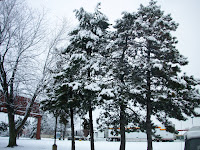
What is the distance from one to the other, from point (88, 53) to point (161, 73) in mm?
6120

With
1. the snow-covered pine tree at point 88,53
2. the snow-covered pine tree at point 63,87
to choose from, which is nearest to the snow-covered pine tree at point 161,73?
the snow-covered pine tree at point 88,53

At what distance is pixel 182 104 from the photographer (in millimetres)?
13641

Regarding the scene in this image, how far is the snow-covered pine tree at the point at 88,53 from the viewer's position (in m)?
12.5

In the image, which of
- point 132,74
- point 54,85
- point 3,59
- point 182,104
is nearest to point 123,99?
point 132,74

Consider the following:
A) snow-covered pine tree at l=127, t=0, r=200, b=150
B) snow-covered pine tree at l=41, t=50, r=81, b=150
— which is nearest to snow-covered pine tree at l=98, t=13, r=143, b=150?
snow-covered pine tree at l=127, t=0, r=200, b=150

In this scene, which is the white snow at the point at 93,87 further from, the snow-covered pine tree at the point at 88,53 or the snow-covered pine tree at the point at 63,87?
the snow-covered pine tree at the point at 63,87

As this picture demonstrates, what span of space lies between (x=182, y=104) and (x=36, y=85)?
11.7m

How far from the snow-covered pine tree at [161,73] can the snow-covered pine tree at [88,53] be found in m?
2.89

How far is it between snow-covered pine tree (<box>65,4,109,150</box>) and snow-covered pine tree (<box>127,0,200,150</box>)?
9.47ft

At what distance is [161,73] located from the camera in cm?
1318

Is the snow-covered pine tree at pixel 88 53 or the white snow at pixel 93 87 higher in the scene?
the snow-covered pine tree at pixel 88 53

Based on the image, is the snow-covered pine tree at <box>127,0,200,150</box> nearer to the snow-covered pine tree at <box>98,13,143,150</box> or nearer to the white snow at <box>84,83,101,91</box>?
the snow-covered pine tree at <box>98,13,143,150</box>

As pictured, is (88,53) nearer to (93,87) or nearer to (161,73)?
(93,87)

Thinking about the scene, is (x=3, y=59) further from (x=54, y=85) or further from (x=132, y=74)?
(x=132, y=74)
